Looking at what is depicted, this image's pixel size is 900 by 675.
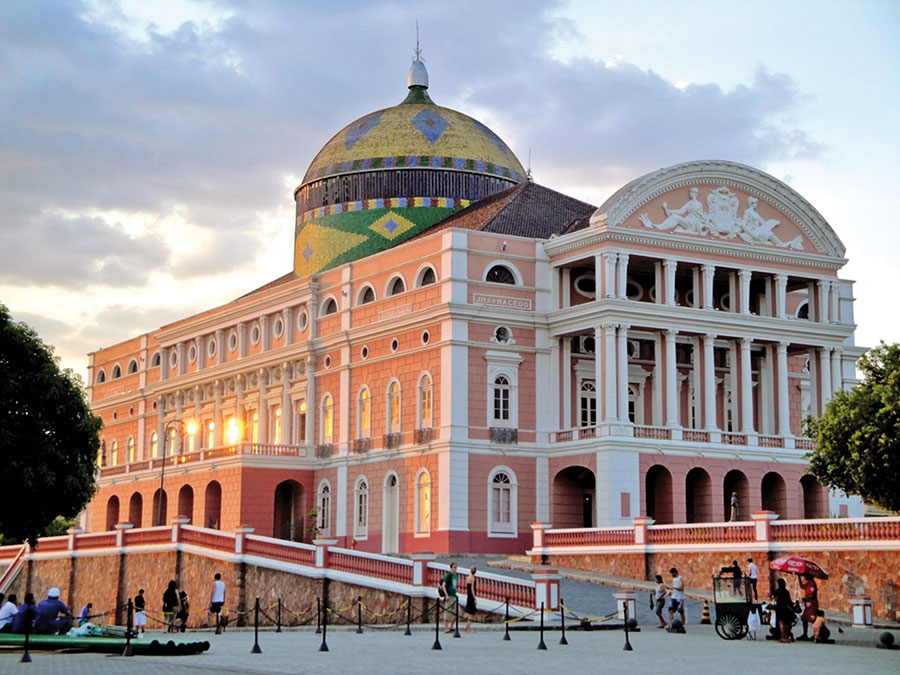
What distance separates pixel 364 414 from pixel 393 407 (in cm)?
208

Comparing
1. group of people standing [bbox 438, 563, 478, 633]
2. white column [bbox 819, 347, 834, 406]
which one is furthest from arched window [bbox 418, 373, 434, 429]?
group of people standing [bbox 438, 563, 478, 633]

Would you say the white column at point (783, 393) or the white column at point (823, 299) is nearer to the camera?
the white column at point (783, 393)

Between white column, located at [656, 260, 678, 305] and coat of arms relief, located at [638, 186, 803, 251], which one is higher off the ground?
coat of arms relief, located at [638, 186, 803, 251]

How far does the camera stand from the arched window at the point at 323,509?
55500 mm

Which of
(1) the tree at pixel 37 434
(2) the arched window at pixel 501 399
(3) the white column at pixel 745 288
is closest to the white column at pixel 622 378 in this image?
(2) the arched window at pixel 501 399

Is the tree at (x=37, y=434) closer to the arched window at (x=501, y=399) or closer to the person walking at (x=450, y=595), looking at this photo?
the arched window at (x=501, y=399)

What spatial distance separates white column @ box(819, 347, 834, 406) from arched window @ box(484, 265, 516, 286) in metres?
11.5

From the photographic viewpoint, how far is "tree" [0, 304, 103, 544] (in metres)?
46.0

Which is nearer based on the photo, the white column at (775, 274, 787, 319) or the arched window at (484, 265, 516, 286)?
the arched window at (484, 265, 516, 286)

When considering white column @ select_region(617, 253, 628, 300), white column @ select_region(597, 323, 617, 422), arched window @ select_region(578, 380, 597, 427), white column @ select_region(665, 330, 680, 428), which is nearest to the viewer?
white column @ select_region(597, 323, 617, 422)

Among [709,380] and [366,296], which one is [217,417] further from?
[709,380]

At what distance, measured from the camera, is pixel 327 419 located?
187 feet

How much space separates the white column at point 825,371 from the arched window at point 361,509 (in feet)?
54.1

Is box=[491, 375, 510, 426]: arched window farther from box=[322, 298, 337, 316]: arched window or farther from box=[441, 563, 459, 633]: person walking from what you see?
box=[441, 563, 459, 633]: person walking
